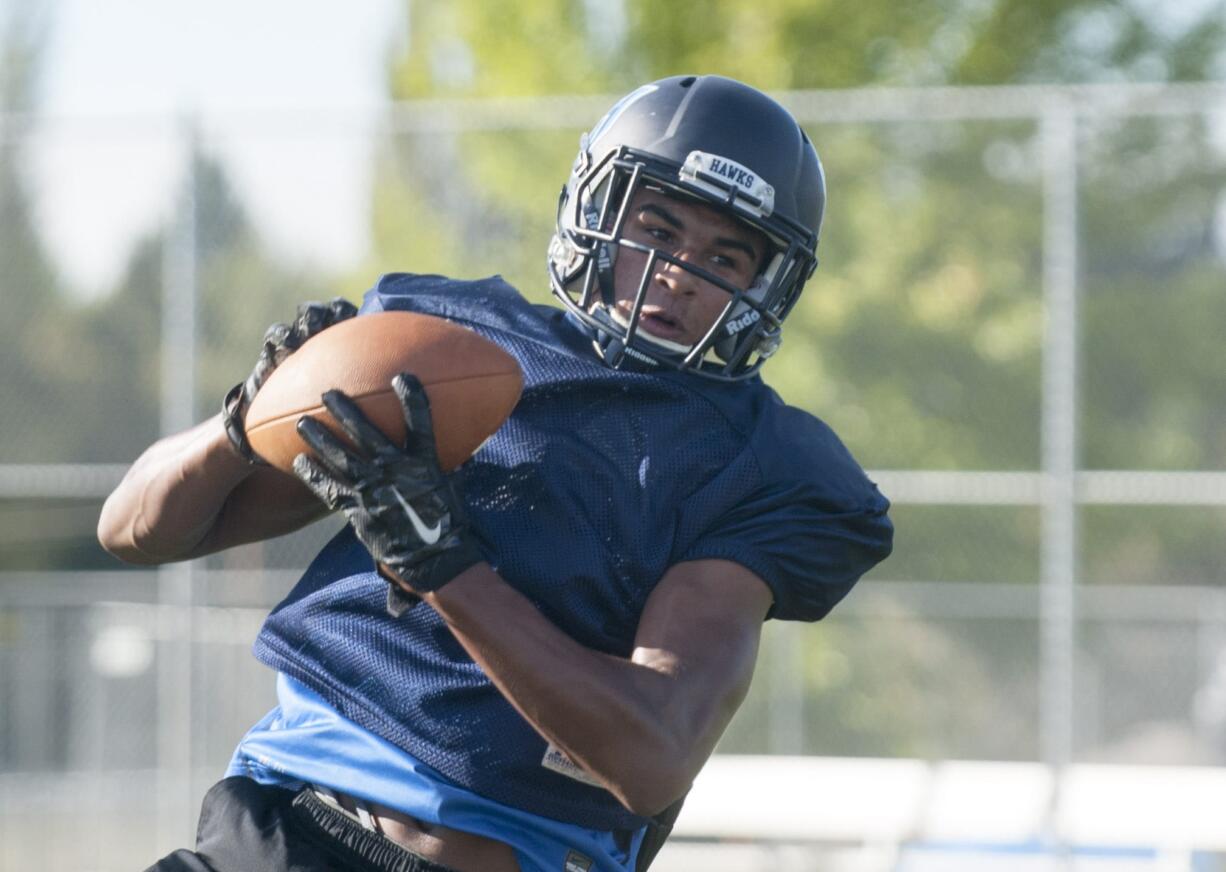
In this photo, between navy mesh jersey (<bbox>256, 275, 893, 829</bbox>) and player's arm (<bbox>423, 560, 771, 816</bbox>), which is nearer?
player's arm (<bbox>423, 560, 771, 816</bbox>)

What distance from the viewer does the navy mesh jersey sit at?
2.18 m

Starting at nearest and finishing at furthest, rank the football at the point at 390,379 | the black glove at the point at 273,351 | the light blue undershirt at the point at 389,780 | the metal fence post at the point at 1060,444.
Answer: the football at the point at 390,379 → the light blue undershirt at the point at 389,780 → the black glove at the point at 273,351 → the metal fence post at the point at 1060,444

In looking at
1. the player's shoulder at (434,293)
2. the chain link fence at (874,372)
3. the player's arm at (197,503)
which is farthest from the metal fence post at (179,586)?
the player's shoulder at (434,293)

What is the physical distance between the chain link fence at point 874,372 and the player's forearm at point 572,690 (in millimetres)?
4331

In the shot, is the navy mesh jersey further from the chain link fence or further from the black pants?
the chain link fence

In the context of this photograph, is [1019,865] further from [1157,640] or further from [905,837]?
[1157,640]

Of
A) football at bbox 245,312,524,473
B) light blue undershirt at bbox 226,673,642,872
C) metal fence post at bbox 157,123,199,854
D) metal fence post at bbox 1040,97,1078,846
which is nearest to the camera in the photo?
football at bbox 245,312,524,473

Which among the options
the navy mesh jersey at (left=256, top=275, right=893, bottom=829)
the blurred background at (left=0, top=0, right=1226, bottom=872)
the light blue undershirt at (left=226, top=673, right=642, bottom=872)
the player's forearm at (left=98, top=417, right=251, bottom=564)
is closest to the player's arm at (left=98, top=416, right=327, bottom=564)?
the player's forearm at (left=98, top=417, right=251, bottom=564)

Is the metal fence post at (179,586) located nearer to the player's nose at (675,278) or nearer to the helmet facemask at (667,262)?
the helmet facemask at (667,262)

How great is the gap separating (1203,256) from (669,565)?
5577 mm

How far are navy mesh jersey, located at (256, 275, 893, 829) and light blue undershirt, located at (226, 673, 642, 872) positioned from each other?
25mm

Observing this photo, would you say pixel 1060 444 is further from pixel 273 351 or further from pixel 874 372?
pixel 273 351

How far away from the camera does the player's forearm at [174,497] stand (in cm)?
236

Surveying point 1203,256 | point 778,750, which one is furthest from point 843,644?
point 1203,256
